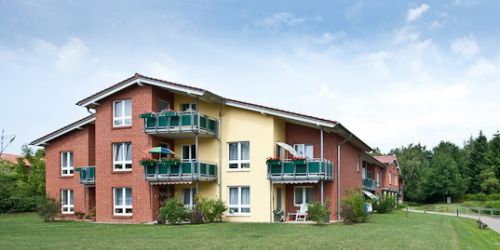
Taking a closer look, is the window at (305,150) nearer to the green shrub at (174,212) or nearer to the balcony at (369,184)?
the green shrub at (174,212)

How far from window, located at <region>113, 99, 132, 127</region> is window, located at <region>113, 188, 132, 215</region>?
3.93 metres

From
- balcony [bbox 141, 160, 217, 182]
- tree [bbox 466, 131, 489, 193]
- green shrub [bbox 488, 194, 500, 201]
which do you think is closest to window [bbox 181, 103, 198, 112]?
balcony [bbox 141, 160, 217, 182]

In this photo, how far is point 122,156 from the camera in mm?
32938

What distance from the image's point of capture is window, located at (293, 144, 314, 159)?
3247cm

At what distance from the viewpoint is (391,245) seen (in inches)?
698

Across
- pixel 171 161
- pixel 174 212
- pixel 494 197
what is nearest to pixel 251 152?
pixel 171 161

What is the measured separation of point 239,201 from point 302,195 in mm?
3769

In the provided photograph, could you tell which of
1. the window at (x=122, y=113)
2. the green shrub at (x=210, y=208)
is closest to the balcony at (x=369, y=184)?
the green shrub at (x=210, y=208)

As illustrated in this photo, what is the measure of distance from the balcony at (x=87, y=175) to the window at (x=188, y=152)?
5.91 metres

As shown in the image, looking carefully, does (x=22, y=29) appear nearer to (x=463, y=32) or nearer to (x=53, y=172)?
(x=463, y=32)

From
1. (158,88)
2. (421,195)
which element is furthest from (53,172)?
(421,195)

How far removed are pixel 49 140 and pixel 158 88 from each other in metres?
10.8

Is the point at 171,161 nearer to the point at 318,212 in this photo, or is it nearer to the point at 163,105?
the point at 163,105

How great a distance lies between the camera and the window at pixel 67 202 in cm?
3748
